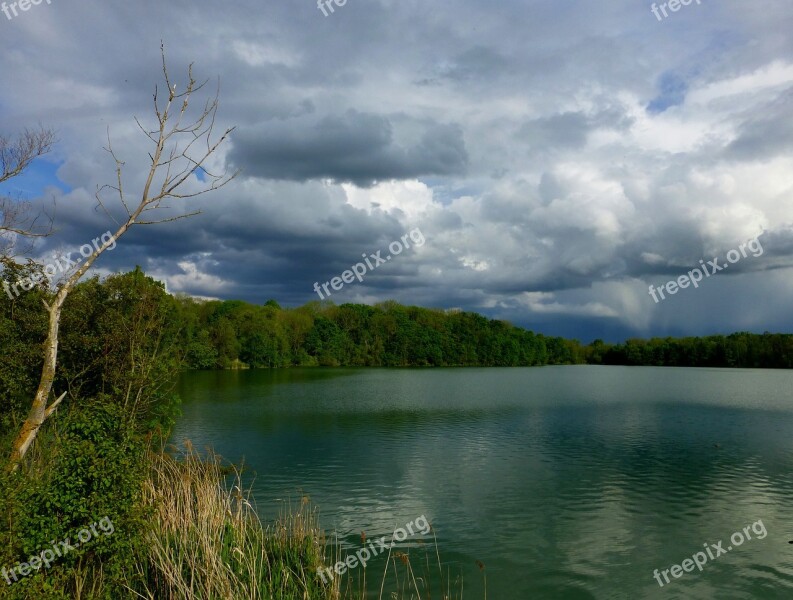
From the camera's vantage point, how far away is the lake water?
460 inches

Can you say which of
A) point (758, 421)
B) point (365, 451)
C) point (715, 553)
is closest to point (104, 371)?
point (365, 451)

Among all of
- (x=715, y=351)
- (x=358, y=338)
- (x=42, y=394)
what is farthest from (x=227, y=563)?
(x=715, y=351)

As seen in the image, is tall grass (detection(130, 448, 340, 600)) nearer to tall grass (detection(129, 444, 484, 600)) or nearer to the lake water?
tall grass (detection(129, 444, 484, 600))

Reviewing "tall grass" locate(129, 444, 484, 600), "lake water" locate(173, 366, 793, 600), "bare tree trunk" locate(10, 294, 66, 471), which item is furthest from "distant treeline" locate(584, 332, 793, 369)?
"bare tree trunk" locate(10, 294, 66, 471)

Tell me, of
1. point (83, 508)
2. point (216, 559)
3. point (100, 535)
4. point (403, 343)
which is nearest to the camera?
point (83, 508)

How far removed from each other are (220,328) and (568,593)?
93252 mm

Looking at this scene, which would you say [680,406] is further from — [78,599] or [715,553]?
[78,599]

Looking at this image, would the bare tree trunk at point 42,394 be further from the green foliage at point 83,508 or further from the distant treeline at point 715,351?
the distant treeline at point 715,351

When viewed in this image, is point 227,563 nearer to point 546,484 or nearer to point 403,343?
point 546,484

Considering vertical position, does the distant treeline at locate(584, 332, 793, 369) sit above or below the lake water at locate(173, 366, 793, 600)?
above

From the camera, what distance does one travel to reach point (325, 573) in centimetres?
905

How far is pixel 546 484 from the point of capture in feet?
60.8

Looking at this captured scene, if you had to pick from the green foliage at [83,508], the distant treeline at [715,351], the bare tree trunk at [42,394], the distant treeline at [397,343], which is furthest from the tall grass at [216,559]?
the distant treeline at [715,351]

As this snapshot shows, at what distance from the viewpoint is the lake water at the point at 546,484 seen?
38.3 feet
